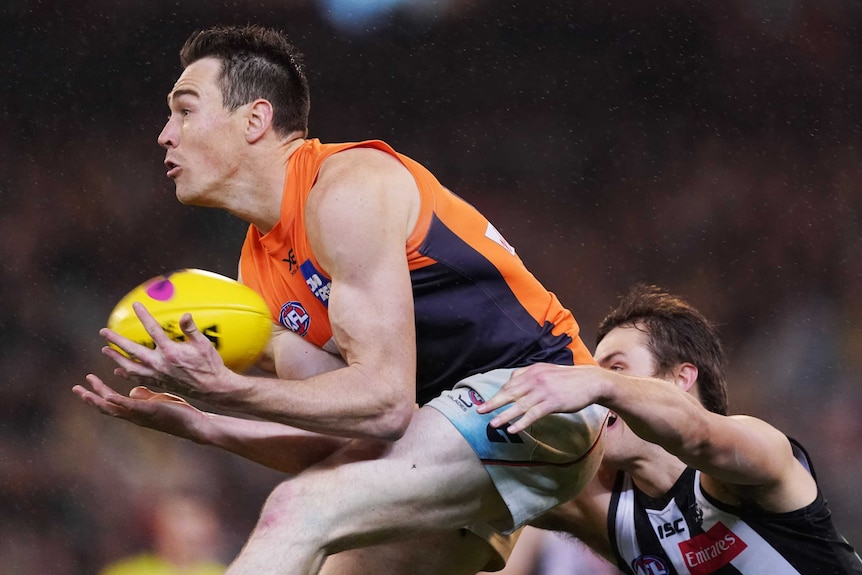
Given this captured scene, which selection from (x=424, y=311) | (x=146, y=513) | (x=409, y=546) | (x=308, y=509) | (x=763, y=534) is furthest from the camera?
(x=146, y=513)

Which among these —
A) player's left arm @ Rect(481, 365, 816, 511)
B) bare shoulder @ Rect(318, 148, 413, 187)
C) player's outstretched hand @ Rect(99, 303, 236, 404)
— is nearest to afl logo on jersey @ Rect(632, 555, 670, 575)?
player's left arm @ Rect(481, 365, 816, 511)

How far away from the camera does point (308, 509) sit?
7.72ft

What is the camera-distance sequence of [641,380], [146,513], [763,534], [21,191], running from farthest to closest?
[21,191] < [146,513] < [763,534] < [641,380]

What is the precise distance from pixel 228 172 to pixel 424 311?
0.75 m

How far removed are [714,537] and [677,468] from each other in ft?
0.84

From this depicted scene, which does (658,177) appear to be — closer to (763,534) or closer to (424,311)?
(763,534)

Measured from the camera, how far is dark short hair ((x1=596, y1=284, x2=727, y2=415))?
3625 mm

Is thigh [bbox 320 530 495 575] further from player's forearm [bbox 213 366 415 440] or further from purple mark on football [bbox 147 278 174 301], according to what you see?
purple mark on football [bbox 147 278 174 301]

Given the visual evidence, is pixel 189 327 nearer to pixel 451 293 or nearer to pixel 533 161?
pixel 451 293

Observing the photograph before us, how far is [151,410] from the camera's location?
2916 mm

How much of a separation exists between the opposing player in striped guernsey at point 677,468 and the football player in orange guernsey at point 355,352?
23cm

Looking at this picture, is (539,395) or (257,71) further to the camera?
(257,71)

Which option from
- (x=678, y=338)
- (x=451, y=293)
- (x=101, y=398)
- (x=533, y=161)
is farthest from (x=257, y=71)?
(x=533, y=161)

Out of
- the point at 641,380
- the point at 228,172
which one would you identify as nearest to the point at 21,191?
the point at 228,172
